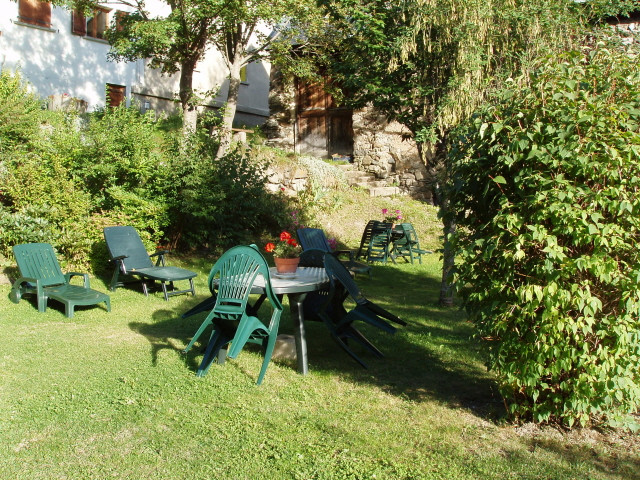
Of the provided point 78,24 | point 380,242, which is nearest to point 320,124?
point 78,24

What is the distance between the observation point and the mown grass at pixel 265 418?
11.3 ft

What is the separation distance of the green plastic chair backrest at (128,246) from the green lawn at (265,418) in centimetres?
243

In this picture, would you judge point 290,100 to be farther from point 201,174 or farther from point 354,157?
point 201,174

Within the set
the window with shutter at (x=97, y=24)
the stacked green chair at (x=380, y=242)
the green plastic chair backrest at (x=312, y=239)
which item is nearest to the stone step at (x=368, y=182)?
the stacked green chair at (x=380, y=242)

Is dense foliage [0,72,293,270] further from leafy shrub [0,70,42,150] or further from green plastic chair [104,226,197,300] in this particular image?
green plastic chair [104,226,197,300]

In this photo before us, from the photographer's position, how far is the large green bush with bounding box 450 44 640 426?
346cm

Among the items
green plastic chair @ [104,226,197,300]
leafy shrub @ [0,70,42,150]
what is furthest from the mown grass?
leafy shrub @ [0,70,42,150]

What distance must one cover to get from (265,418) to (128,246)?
5.54 m

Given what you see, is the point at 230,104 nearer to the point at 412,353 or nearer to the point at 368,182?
the point at 368,182

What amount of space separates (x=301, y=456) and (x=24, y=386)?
2.47 meters

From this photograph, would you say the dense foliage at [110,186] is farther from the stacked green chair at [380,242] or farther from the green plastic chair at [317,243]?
the stacked green chair at [380,242]

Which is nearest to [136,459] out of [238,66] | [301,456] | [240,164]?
[301,456]

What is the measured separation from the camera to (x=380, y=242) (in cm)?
1177

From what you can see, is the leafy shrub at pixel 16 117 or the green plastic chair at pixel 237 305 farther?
the leafy shrub at pixel 16 117
